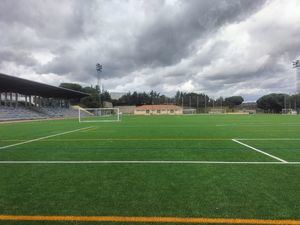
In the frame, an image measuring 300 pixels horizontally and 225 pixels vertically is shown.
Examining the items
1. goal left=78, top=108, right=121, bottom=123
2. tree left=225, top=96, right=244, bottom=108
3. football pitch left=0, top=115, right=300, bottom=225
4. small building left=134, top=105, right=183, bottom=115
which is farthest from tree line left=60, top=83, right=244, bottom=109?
football pitch left=0, top=115, right=300, bottom=225

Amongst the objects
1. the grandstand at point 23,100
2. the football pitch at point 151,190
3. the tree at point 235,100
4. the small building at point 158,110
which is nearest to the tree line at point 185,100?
the tree at point 235,100

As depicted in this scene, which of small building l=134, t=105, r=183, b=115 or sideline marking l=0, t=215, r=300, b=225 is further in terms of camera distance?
small building l=134, t=105, r=183, b=115

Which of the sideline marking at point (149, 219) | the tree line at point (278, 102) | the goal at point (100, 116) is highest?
the tree line at point (278, 102)

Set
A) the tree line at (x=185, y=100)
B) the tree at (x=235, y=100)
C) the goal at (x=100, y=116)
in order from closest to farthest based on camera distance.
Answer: the goal at (x=100, y=116), the tree line at (x=185, y=100), the tree at (x=235, y=100)

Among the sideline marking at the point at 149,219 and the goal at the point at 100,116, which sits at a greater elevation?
the sideline marking at the point at 149,219

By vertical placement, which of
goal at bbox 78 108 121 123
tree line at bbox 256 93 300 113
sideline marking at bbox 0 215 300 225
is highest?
tree line at bbox 256 93 300 113

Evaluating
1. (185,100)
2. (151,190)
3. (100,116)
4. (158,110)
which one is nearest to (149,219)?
(151,190)

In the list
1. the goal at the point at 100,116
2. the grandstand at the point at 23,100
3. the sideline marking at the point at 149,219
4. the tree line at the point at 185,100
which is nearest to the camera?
the sideline marking at the point at 149,219

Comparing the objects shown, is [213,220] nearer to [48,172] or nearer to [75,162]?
[48,172]

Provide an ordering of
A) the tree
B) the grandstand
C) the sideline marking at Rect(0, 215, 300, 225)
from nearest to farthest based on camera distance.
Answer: the sideline marking at Rect(0, 215, 300, 225), the grandstand, the tree

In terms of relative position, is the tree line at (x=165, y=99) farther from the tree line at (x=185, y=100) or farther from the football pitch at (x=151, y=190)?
the football pitch at (x=151, y=190)

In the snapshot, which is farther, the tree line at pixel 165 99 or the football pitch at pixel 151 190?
the tree line at pixel 165 99

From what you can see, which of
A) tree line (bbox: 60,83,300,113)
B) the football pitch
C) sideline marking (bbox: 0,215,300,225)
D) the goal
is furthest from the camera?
tree line (bbox: 60,83,300,113)

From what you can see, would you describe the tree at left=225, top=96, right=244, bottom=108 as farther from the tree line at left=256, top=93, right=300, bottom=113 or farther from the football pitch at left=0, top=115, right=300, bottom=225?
the football pitch at left=0, top=115, right=300, bottom=225
